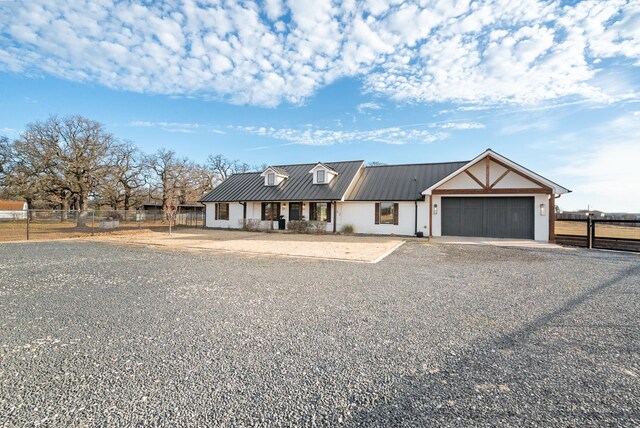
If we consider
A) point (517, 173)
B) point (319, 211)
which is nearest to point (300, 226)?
point (319, 211)

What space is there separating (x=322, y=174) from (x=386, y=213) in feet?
19.2

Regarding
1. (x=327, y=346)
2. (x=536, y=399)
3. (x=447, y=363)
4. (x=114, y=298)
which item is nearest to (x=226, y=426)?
(x=327, y=346)

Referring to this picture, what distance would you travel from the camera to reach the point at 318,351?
334cm

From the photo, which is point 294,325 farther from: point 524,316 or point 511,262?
point 511,262

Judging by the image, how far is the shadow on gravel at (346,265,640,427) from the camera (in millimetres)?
2256

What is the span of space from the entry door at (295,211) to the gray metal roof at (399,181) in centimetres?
375

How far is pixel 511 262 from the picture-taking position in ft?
30.9

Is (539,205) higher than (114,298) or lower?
higher

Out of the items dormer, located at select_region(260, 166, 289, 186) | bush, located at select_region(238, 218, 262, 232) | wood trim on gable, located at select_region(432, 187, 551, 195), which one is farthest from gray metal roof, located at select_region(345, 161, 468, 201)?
bush, located at select_region(238, 218, 262, 232)

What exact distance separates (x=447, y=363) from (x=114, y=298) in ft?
18.6

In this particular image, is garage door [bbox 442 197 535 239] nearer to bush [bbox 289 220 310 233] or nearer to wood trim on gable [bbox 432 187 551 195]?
wood trim on gable [bbox 432 187 551 195]

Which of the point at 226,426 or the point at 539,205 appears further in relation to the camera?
the point at 539,205

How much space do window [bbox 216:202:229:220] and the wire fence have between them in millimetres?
4597

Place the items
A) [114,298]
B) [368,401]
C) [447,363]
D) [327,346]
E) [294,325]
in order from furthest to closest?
[114,298], [294,325], [327,346], [447,363], [368,401]
